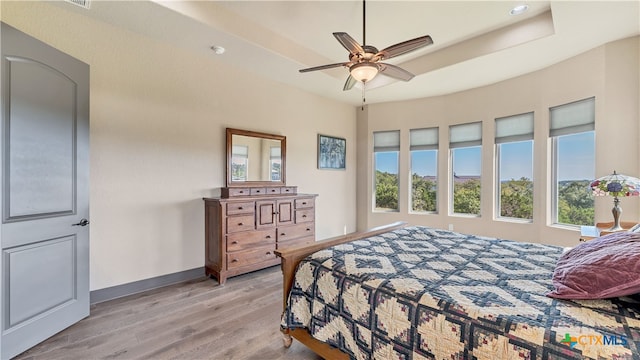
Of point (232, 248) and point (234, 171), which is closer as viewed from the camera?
point (232, 248)

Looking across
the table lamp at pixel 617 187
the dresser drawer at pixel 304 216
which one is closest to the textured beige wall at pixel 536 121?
the table lamp at pixel 617 187

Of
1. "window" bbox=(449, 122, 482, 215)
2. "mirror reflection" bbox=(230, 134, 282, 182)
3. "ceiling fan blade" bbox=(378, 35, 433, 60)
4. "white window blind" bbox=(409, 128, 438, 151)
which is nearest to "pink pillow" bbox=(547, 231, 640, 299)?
"ceiling fan blade" bbox=(378, 35, 433, 60)

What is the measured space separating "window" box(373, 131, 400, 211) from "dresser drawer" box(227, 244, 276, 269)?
2.72 meters

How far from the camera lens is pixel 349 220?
18.5ft

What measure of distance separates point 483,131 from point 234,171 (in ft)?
13.0

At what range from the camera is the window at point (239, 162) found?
3.74 meters

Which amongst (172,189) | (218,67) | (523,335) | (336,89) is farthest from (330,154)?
(523,335)

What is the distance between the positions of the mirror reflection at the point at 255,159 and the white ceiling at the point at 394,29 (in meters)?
Answer: 1.02

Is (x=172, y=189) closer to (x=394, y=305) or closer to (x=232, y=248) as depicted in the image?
(x=232, y=248)

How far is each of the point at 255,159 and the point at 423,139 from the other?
3124 millimetres

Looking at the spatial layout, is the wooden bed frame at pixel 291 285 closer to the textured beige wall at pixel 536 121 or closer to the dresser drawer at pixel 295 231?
the dresser drawer at pixel 295 231

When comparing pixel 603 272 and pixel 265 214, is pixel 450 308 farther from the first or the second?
pixel 265 214

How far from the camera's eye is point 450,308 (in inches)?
49.6

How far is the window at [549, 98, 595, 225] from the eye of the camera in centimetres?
334
